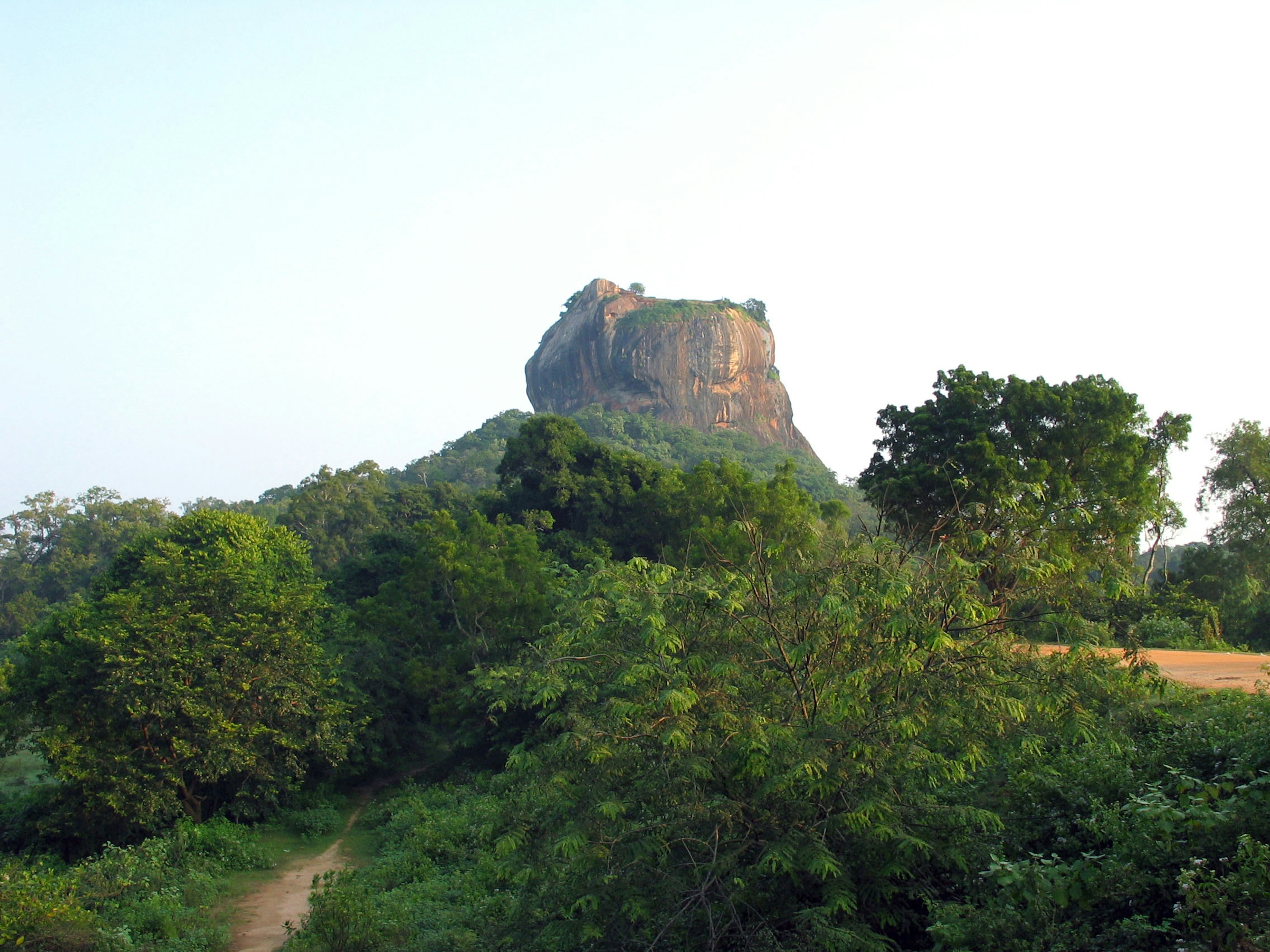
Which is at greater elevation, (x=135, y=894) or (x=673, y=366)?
(x=673, y=366)

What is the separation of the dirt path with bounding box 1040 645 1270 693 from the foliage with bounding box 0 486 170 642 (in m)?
38.8

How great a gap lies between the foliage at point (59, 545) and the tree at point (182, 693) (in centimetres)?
2672

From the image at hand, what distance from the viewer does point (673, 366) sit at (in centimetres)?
6994

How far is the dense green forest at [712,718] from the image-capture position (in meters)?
5.34

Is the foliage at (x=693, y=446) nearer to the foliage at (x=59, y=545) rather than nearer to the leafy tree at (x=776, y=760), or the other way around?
the foliage at (x=59, y=545)

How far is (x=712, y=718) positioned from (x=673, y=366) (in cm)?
6506

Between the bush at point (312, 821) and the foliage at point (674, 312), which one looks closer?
the bush at point (312, 821)

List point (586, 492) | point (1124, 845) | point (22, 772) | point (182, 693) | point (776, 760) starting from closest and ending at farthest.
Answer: point (1124, 845) < point (776, 760) < point (182, 693) < point (22, 772) < point (586, 492)

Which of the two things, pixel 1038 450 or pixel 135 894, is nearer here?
Answer: pixel 135 894

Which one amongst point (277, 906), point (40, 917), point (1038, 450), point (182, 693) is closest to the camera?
point (40, 917)

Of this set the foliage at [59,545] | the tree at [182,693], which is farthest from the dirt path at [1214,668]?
the foliage at [59,545]

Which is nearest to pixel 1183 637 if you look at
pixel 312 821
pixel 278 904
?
pixel 278 904

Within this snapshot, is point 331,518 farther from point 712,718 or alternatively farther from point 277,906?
point 712,718

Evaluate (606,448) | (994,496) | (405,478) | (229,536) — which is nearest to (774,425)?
(405,478)
